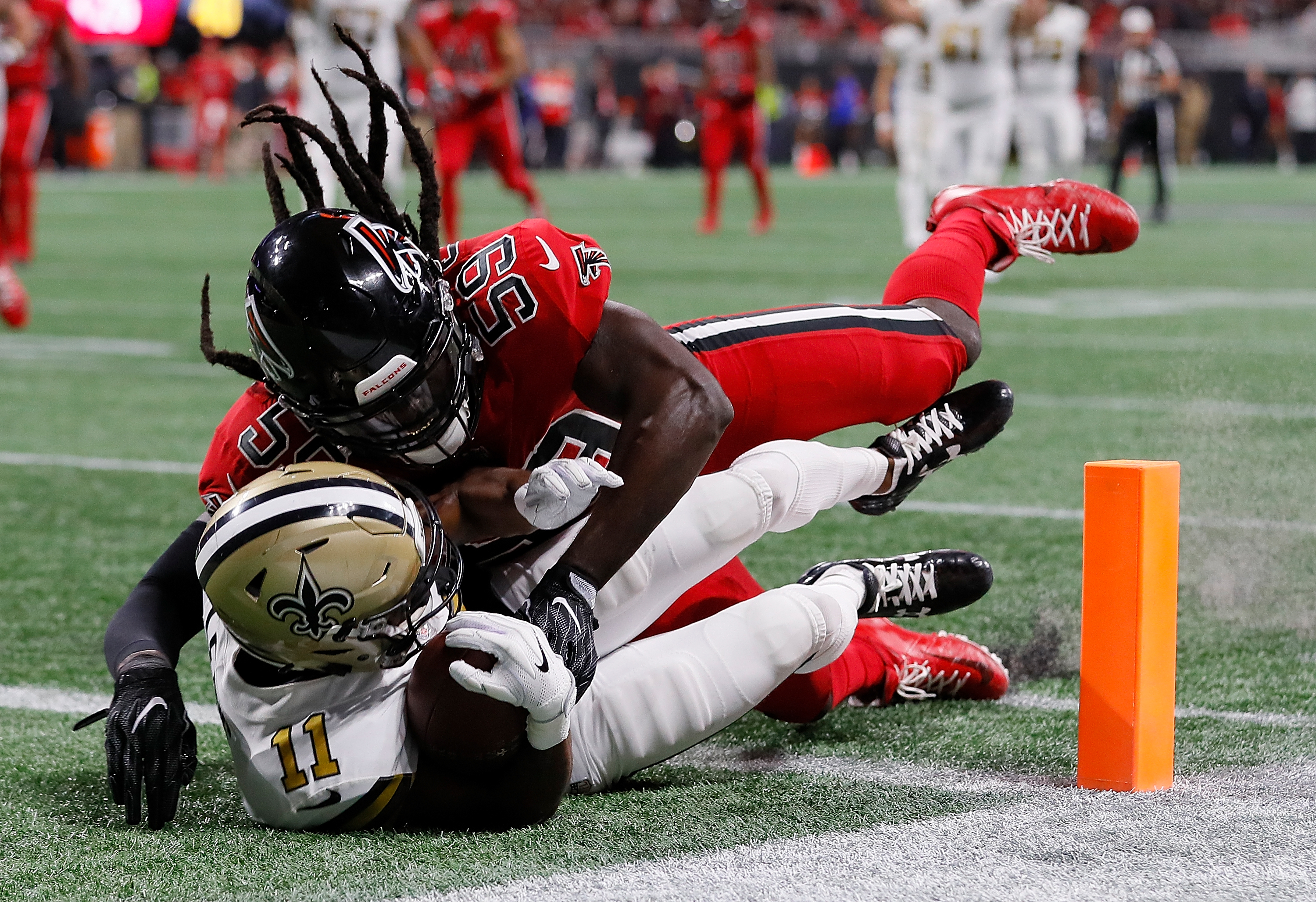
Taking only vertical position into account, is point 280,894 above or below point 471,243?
below

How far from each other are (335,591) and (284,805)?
0.35 meters

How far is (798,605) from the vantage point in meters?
2.54

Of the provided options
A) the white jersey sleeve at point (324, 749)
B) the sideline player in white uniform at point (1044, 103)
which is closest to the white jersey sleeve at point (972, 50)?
the sideline player in white uniform at point (1044, 103)

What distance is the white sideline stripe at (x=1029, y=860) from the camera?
6.63ft

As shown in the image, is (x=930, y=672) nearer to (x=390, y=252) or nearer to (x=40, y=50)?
(x=390, y=252)

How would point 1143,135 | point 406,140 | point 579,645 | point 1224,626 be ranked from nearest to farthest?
point 579,645
point 406,140
point 1224,626
point 1143,135

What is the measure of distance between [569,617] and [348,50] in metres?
8.58

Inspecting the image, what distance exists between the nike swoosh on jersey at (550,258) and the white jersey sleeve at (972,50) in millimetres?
8020

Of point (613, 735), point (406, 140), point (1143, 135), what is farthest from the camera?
point (1143, 135)

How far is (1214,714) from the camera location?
282 centimetres

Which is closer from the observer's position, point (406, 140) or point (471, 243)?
point (471, 243)

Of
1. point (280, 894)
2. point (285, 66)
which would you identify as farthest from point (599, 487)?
point (285, 66)

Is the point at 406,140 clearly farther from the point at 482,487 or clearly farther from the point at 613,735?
the point at 613,735

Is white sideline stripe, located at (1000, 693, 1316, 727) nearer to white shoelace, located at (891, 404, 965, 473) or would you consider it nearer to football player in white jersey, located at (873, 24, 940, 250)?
white shoelace, located at (891, 404, 965, 473)
